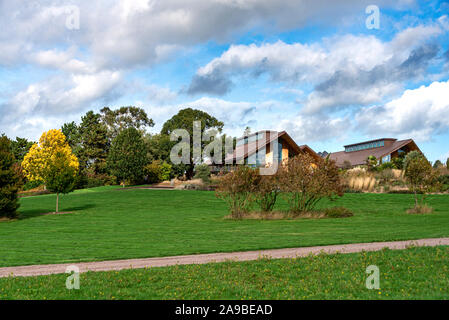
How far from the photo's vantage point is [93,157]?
228 feet

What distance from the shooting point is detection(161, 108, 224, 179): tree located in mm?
69625

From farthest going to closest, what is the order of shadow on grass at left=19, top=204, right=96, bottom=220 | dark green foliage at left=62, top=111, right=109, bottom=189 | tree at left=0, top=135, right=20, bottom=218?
dark green foliage at left=62, top=111, right=109, bottom=189
shadow on grass at left=19, top=204, right=96, bottom=220
tree at left=0, top=135, right=20, bottom=218

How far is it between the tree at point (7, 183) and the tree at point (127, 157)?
27.0 metres

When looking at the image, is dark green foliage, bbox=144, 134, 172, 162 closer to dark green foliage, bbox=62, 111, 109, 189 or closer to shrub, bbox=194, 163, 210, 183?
dark green foliage, bbox=62, 111, 109, 189

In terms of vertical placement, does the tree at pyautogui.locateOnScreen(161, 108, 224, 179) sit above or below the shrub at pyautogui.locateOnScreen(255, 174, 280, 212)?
above

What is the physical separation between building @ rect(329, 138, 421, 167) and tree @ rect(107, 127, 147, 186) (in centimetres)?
2973

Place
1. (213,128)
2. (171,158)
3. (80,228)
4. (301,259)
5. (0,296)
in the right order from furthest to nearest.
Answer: (213,128) < (171,158) < (80,228) < (301,259) < (0,296)

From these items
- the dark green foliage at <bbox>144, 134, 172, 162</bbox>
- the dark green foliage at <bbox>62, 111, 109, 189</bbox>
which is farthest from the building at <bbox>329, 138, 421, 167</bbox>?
the dark green foliage at <bbox>62, 111, 109, 189</bbox>

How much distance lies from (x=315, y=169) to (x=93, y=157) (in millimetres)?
51974

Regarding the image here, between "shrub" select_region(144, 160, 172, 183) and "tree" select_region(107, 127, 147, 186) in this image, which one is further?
"shrub" select_region(144, 160, 172, 183)

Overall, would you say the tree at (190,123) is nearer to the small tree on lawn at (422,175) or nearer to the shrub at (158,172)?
the shrub at (158,172)

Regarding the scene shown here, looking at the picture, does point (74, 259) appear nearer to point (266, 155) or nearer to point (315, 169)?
point (315, 169)

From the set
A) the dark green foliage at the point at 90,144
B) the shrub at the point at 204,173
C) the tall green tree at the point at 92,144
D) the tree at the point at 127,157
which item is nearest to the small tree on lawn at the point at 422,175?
the shrub at the point at 204,173
